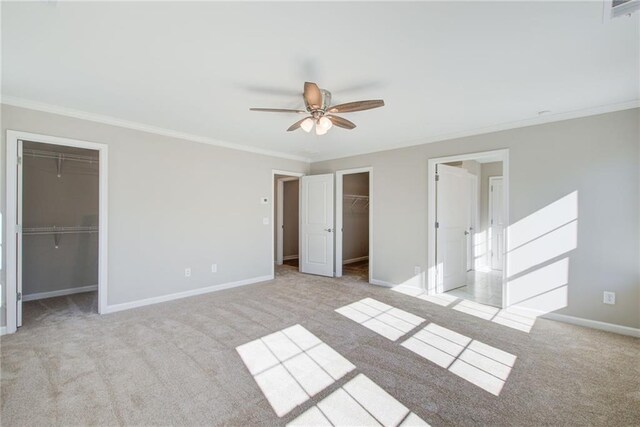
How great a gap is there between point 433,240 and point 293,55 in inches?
133

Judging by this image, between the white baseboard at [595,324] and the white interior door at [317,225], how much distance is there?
3.38 m

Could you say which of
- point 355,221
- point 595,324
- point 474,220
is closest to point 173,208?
point 355,221

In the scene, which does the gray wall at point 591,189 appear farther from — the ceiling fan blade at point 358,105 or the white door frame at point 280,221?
the white door frame at point 280,221

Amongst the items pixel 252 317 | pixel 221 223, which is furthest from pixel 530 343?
pixel 221 223

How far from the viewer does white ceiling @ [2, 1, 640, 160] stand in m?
1.70

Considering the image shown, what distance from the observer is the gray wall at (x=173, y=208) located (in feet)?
11.7

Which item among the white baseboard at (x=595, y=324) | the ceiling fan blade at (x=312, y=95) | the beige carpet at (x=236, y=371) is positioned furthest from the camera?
the white baseboard at (x=595, y=324)

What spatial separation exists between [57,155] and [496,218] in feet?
26.7

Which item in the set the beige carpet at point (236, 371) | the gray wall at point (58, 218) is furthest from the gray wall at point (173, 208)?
the gray wall at point (58, 218)

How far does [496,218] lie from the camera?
618 cm

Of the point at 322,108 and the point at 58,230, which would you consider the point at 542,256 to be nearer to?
the point at 322,108

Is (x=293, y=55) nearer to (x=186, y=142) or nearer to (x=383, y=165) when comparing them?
(x=186, y=142)

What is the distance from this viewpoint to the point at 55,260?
439 centimetres

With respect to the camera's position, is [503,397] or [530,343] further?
[530,343]
